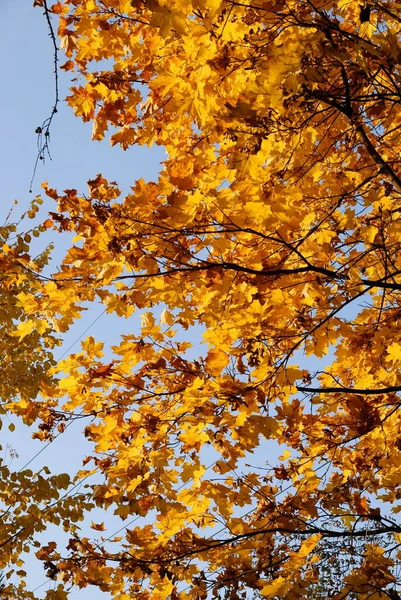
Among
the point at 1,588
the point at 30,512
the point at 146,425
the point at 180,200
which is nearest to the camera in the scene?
the point at 180,200

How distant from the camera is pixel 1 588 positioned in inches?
188

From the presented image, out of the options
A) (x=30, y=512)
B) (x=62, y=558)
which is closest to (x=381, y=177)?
(x=62, y=558)

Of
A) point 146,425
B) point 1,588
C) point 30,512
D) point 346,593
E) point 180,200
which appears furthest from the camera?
point 1,588

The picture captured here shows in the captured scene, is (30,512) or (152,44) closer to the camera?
(152,44)

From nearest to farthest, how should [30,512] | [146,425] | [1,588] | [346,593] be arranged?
[346,593] < [146,425] < [30,512] < [1,588]

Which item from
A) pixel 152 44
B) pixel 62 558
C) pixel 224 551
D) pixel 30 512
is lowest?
pixel 62 558

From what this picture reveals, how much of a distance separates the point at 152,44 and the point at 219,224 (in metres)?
1.23

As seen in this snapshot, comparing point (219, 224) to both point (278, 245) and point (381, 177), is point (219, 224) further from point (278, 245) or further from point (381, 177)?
point (381, 177)

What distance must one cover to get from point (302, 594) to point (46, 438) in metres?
1.64

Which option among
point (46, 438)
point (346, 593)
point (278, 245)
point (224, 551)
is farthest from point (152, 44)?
point (346, 593)

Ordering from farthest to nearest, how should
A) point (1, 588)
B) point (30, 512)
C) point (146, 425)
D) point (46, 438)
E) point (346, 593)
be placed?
point (1, 588)
point (30, 512)
point (46, 438)
point (146, 425)
point (346, 593)

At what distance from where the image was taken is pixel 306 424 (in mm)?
3283

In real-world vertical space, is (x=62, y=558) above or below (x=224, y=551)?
below

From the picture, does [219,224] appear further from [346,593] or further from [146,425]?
[346,593]
